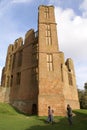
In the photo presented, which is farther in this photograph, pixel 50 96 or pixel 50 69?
pixel 50 69

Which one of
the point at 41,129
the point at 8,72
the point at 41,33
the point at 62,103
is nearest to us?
the point at 41,129

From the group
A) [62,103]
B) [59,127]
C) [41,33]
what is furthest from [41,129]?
[41,33]

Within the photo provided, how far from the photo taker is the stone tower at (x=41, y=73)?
27.5m

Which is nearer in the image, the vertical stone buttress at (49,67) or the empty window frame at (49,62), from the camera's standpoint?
the vertical stone buttress at (49,67)

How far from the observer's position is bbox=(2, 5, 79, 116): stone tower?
27.5 meters

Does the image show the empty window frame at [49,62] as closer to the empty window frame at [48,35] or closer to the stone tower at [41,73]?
the stone tower at [41,73]

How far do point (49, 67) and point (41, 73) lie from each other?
167 centimetres

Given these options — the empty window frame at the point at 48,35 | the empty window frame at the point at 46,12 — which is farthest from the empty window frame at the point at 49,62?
the empty window frame at the point at 46,12

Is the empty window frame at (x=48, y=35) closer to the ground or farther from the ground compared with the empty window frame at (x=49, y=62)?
farther from the ground

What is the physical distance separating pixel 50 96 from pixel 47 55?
6.81 meters

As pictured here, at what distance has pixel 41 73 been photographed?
28.7 metres

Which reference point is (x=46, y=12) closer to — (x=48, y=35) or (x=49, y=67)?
(x=48, y=35)

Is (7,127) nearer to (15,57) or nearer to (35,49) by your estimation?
(35,49)

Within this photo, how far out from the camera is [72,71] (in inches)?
1663
